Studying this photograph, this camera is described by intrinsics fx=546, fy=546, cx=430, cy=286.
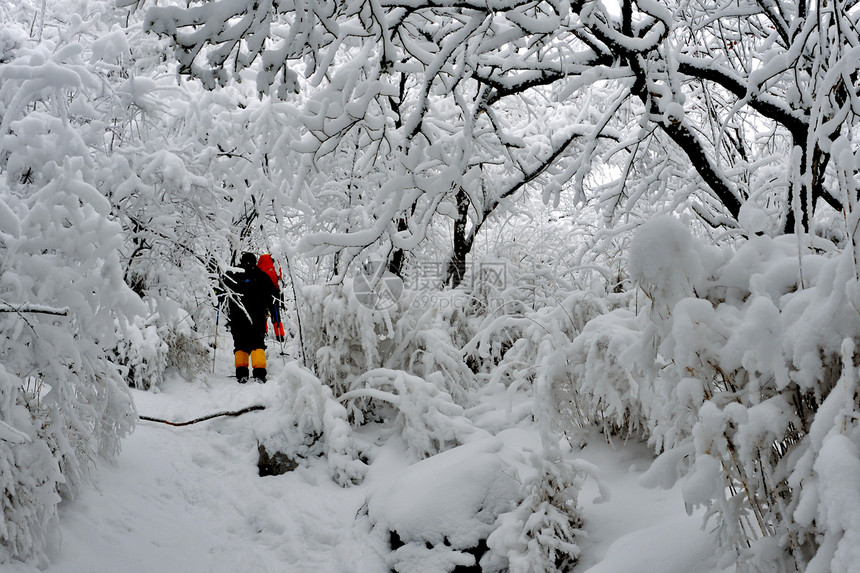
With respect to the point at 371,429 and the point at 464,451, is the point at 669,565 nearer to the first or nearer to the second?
the point at 464,451

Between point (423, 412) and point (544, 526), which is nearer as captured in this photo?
point (544, 526)

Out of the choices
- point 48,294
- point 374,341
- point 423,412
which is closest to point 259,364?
point 374,341

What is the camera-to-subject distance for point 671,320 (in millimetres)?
1612

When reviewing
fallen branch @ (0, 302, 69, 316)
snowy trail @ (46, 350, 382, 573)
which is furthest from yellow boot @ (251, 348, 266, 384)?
fallen branch @ (0, 302, 69, 316)

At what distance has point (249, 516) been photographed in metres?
3.71

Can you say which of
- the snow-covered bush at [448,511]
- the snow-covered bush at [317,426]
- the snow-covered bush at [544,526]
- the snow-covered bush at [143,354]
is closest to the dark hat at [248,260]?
the snow-covered bush at [143,354]

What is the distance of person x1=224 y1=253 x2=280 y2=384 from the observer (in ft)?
20.5

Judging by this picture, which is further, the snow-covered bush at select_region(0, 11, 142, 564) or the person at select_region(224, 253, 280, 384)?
the person at select_region(224, 253, 280, 384)

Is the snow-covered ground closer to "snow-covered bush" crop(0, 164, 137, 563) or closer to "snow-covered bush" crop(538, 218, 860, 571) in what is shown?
"snow-covered bush" crop(0, 164, 137, 563)

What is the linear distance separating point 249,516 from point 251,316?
3198 millimetres

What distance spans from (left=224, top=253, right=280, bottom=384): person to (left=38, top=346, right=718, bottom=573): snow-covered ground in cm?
136

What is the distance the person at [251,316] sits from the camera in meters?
6.24

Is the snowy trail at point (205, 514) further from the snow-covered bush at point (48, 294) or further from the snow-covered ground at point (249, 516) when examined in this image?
the snow-covered bush at point (48, 294)

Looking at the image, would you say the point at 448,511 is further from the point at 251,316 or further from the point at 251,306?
the point at 251,306
